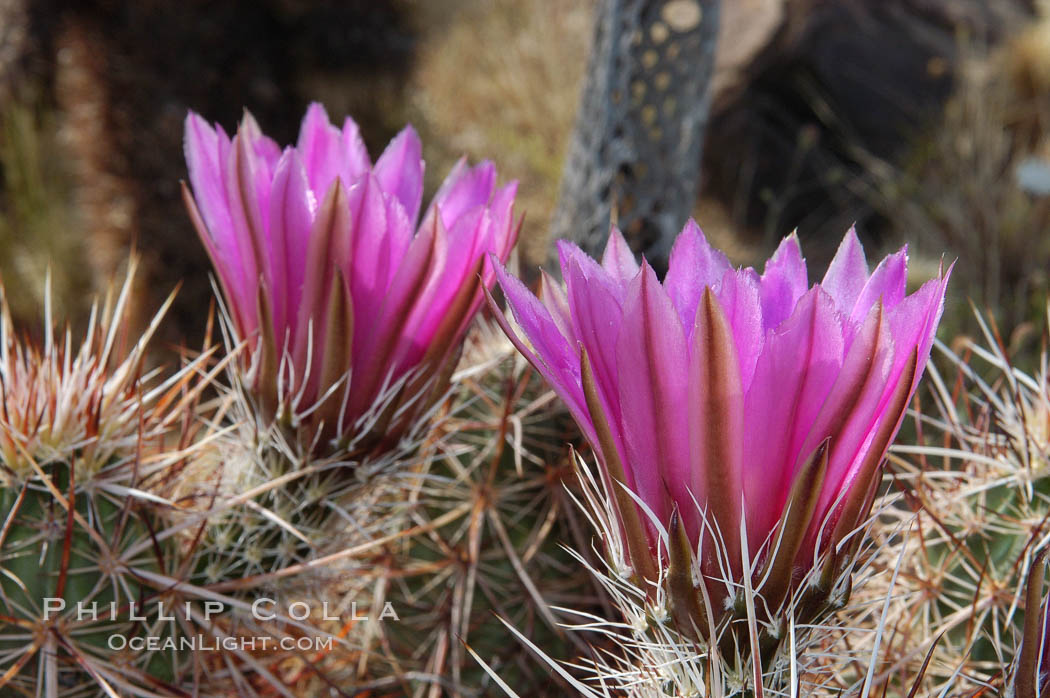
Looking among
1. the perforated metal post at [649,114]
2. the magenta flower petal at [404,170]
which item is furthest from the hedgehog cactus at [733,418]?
the perforated metal post at [649,114]

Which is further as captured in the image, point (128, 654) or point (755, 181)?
point (755, 181)

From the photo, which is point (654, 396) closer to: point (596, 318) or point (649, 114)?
point (596, 318)

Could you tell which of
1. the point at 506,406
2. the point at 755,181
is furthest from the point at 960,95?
the point at 506,406

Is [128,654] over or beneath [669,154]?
beneath

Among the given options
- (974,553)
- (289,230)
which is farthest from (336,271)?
(974,553)

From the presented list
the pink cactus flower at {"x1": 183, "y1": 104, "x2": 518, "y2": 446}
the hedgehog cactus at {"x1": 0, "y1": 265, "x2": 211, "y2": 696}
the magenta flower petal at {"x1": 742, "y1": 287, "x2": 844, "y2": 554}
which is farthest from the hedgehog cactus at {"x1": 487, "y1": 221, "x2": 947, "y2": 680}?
the hedgehog cactus at {"x1": 0, "y1": 265, "x2": 211, "y2": 696}

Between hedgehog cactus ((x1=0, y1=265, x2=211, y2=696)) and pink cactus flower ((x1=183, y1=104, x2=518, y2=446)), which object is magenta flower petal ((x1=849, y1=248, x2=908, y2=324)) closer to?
pink cactus flower ((x1=183, y1=104, x2=518, y2=446))

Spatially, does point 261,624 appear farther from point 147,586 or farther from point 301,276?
point 301,276
